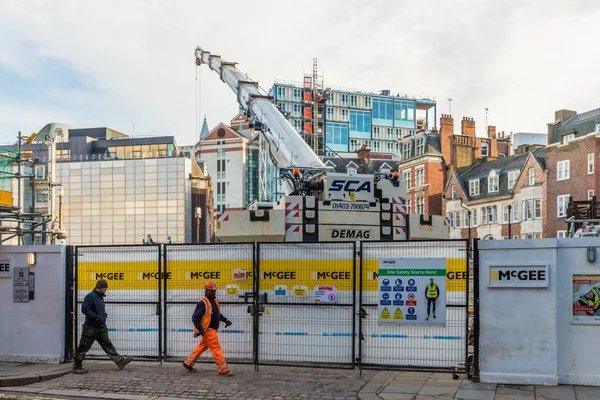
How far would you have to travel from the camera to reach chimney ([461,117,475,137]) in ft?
230

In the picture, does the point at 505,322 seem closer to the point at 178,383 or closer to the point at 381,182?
the point at 178,383

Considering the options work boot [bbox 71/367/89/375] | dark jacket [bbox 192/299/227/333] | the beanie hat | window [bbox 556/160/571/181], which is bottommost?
work boot [bbox 71/367/89/375]

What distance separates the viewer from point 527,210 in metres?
56.0

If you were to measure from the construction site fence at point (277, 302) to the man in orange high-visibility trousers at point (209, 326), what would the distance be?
74cm

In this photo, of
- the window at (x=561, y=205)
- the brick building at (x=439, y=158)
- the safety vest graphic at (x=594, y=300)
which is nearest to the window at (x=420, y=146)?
the brick building at (x=439, y=158)

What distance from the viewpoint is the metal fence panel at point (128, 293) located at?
1301cm

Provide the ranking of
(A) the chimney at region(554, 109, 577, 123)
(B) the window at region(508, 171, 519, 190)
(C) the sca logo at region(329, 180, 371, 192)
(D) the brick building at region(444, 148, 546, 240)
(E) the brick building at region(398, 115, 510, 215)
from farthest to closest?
(E) the brick building at region(398, 115, 510, 215), (B) the window at region(508, 171, 519, 190), (A) the chimney at region(554, 109, 577, 123), (D) the brick building at region(444, 148, 546, 240), (C) the sca logo at region(329, 180, 371, 192)

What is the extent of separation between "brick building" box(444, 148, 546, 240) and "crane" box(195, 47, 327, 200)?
2544 cm

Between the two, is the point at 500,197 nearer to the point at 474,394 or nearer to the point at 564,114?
the point at 564,114

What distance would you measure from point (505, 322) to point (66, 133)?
103976mm

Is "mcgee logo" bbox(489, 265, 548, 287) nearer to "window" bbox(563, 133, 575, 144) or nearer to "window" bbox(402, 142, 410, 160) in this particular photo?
"window" bbox(563, 133, 575, 144)

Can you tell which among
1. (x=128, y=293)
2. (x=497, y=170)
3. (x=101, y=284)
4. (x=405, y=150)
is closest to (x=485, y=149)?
(x=405, y=150)

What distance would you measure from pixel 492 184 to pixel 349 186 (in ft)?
151

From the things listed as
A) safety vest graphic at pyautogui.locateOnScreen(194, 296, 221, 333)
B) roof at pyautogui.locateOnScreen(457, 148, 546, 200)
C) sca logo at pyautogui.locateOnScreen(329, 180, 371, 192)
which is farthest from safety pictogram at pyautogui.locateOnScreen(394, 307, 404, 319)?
roof at pyautogui.locateOnScreen(457, 148, 546, 200)
